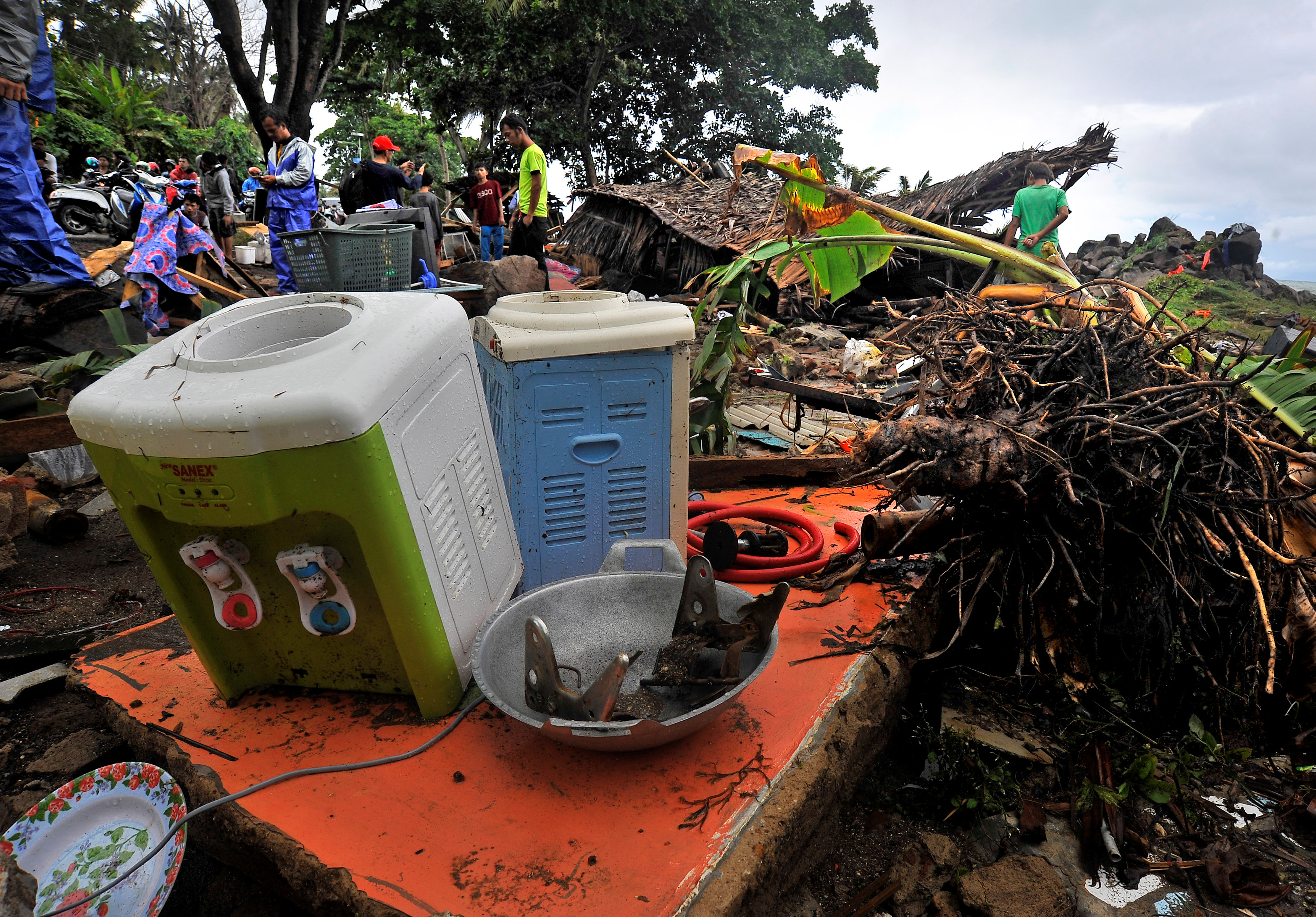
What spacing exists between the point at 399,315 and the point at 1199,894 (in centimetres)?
274

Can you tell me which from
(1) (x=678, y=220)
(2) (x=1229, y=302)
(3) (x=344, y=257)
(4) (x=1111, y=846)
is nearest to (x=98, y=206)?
(1) (x=678, y=220)

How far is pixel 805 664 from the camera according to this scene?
7.59ft

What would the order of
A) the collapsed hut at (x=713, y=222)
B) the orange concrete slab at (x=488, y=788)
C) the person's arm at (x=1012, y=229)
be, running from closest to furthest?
1. the orange concrete slab at (x=488, y=788)
2. the person's arm at (x=1012, y=229)
3. the collapsed hut at (x=713, y=222)

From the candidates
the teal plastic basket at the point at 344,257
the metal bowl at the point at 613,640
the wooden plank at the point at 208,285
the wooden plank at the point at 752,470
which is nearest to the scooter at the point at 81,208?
the wooden plank at the point at 208,285

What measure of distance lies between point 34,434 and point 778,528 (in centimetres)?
409

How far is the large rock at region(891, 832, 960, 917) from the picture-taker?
1.99 metres

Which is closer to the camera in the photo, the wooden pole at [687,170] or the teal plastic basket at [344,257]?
the teal plastic basket at [344,257]

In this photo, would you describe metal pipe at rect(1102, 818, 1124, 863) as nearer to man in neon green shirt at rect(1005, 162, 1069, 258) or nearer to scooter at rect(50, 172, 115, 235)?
man in neon green shirt at rect(1005, 162, 1069, 258)

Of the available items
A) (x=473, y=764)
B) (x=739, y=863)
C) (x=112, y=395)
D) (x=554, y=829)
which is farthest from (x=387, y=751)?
(x=112, y=395)

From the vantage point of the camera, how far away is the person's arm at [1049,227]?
5445 mm

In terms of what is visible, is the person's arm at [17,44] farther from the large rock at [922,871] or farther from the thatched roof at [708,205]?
the large rock at [922,871]

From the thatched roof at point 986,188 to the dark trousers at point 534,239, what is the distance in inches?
227

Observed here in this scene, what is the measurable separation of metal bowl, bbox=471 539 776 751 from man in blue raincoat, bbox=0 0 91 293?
23.2ft

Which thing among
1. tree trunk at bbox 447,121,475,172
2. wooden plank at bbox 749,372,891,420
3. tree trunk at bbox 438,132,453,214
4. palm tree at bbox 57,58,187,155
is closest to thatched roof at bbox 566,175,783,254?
tree trunk at bbox 438,132,453,214
